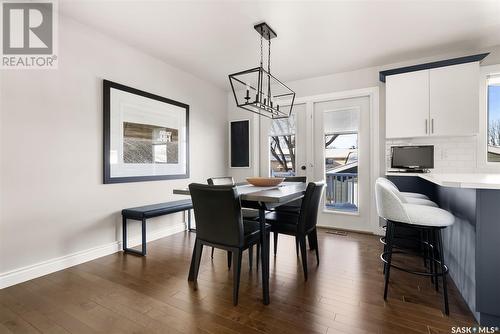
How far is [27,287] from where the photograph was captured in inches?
84.8

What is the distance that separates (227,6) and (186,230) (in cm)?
319

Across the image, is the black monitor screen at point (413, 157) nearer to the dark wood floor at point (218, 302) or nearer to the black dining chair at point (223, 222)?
the dark wood floor at point (218, 302)

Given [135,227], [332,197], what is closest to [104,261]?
[135,227]

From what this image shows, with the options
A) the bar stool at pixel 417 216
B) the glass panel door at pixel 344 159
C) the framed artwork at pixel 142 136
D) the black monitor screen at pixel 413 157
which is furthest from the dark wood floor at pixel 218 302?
the black monitor screen at pixel 413 157

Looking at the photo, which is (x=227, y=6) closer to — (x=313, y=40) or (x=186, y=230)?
(x=313, y=40)

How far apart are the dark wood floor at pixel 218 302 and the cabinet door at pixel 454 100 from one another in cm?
198

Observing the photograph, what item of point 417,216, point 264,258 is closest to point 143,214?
point 264,258

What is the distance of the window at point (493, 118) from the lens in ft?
10.2

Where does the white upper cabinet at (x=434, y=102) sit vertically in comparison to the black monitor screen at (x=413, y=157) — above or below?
above

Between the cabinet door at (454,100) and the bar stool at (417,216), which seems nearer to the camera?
the bar stool at (417,216)

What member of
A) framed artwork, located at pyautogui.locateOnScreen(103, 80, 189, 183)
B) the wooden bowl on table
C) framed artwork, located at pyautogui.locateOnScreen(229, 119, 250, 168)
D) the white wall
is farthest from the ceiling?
the wooden bowl on table

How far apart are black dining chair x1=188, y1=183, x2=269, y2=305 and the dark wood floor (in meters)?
0.29

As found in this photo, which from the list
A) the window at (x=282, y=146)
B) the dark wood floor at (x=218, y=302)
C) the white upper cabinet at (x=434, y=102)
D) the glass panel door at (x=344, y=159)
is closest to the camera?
the dark wood floor at (x=218, y=302)

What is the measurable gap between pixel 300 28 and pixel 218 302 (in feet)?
9.33
